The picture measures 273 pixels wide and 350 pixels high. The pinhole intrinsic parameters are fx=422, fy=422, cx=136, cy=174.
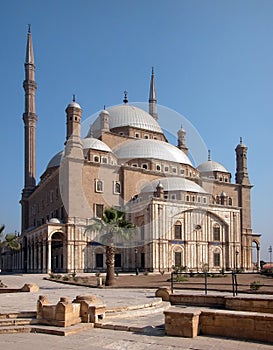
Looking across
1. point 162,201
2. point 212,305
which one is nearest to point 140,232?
point 162,201

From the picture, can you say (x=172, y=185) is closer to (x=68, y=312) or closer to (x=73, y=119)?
(x=73, y=119)

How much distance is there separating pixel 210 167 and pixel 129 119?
1379 centimetres

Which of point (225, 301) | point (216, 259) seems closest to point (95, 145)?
point (216, 259)

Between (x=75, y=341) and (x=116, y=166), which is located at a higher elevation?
(x=116, y=166)

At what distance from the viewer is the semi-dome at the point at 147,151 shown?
170 feet

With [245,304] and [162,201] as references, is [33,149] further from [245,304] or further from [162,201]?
[245,304]

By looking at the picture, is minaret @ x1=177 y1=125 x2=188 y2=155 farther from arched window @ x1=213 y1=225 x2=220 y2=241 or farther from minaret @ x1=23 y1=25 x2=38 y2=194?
minaret @ x1=23 y1=25 x2=38 y2=194

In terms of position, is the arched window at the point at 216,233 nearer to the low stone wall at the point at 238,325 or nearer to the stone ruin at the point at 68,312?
the stone ruin at the point at 68,312

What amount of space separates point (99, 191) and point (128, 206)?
3.73 m

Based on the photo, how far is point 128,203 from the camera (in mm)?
47312

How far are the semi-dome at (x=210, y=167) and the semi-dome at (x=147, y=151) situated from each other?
21.3ft

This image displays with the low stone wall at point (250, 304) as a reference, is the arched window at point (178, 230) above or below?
above

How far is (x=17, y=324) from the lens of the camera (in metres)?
9.59

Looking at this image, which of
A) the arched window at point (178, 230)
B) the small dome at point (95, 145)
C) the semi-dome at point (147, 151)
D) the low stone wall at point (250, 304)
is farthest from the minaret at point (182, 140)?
the low stone wall at point (250, 304)
